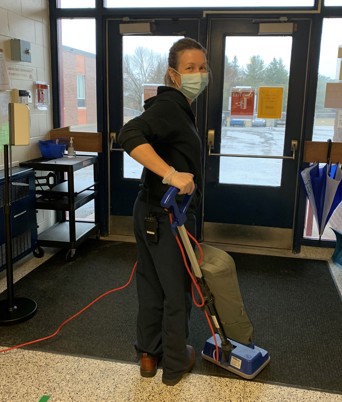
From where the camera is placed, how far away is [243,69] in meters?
3.68

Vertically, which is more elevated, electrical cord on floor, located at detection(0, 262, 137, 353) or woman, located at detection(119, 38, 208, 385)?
woman, located at detection(119, 38, 208, 385)

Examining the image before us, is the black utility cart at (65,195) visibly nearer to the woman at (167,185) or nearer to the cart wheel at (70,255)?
the cart wheel at (70,255)

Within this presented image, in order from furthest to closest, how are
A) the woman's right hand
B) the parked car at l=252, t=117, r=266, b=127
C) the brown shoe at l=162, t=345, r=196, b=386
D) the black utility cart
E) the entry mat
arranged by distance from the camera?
1. the parked car at l=252, t=117, r=266, b=127
2. the black utility cart
3. the entry mat
4. the brown shoe at l=162, t=345, r=196, b=386
5. the woman's right hand

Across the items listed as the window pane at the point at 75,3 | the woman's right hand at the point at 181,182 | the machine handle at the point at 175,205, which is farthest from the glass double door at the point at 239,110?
the woman's right hand at the point at 181,182

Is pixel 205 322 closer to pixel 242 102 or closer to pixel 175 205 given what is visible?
pixel 175 205

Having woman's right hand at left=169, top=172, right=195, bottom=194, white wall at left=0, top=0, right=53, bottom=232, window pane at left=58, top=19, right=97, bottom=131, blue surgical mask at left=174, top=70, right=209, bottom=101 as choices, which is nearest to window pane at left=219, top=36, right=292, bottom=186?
window pane at left=58, top=19, right=97, bottom=131

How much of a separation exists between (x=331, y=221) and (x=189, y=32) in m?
2.05

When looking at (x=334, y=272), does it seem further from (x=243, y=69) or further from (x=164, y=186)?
(x=164, y=186)

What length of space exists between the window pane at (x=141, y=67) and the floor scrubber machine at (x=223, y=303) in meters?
2.32

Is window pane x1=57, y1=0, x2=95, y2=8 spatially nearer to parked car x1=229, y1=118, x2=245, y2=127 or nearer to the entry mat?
parked car x1=229, y1=118, x2=245, y2=127

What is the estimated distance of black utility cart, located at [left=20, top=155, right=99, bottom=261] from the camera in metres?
3.35

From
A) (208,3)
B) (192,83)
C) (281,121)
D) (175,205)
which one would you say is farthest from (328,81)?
(175,205)

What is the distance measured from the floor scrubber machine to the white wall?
6.67 ft

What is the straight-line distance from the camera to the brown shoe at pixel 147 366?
6.70 ft
